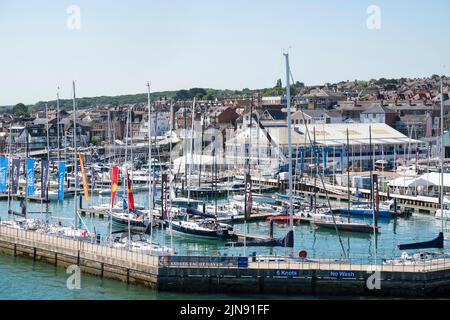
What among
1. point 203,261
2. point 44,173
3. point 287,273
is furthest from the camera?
point 44,173

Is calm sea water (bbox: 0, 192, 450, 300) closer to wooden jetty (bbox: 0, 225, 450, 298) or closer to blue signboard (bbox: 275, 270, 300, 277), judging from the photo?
wooden jetty (bbox: 0, 225, 450, 298)

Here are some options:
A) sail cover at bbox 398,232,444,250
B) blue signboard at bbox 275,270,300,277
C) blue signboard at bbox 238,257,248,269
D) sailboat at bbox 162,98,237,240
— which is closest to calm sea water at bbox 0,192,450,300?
sailboat at bbox 162,98,237,240

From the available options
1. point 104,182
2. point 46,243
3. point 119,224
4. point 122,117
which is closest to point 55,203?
point 104,182

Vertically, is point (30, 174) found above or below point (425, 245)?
above

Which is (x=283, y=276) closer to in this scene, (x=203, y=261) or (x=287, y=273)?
(x=287, y=273)

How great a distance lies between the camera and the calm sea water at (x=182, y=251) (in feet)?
83.1

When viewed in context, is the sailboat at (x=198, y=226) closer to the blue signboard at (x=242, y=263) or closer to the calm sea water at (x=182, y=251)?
the calm sea water at (x=182, y=251)

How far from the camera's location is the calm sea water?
25.3 meters

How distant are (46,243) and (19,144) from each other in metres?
56.2

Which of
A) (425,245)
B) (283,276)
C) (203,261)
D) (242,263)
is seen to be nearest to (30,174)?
(203,261)

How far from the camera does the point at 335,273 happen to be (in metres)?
24.4

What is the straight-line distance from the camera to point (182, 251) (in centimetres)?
3259
